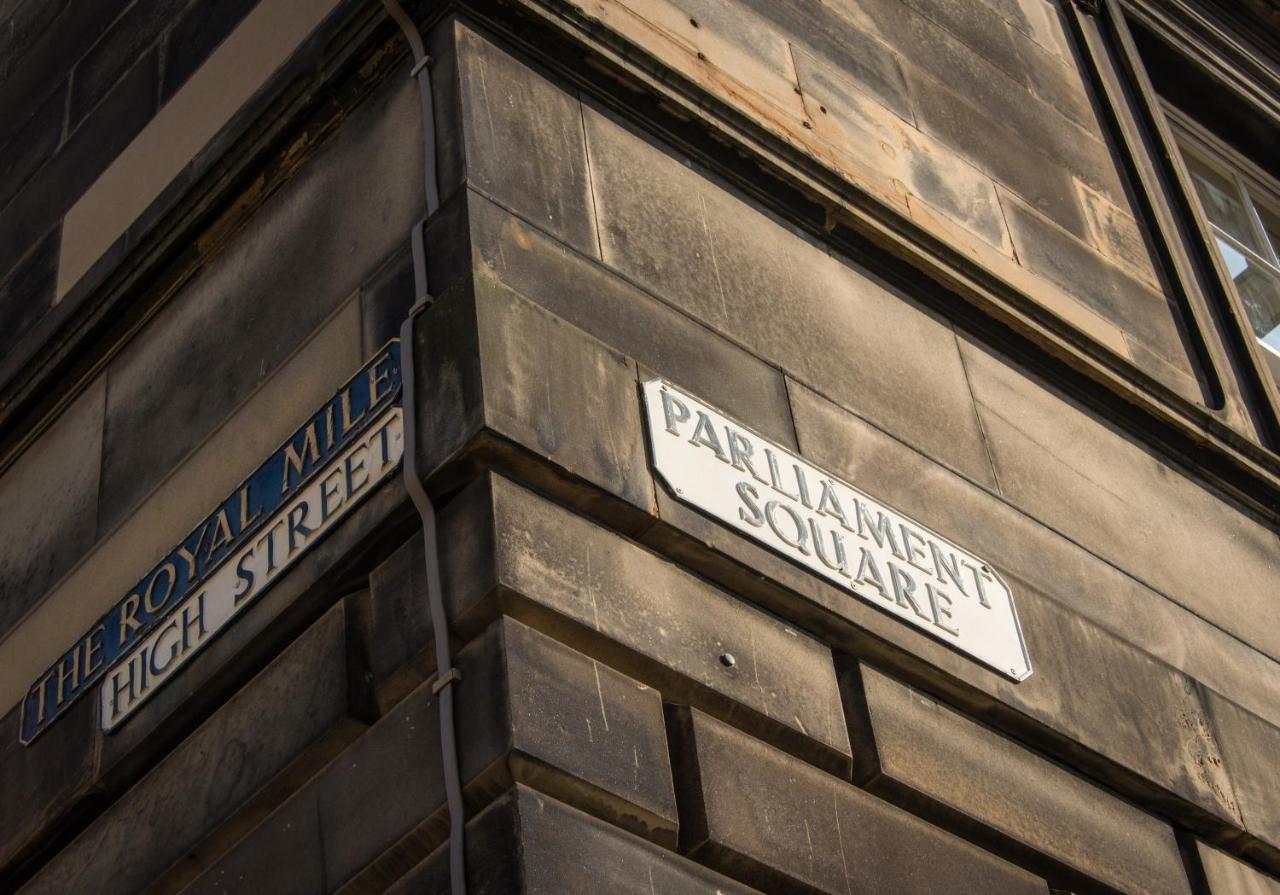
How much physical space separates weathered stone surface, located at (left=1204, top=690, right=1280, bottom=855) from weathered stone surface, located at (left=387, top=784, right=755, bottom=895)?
2.38m

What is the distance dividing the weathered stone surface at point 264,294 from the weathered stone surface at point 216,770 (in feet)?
3.37

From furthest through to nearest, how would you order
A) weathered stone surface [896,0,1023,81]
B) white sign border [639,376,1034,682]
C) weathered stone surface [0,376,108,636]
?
1. weathered stone surface [896,0,1023,81]
2. weathered stone surface [0,376,108,636]
3. white sign border [639,376,1034,682]

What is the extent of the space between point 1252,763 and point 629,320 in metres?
2.43

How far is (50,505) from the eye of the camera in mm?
7223

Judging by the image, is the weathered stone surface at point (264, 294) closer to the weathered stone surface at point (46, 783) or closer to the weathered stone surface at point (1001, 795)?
the weathered stone surface at point (46, 783)

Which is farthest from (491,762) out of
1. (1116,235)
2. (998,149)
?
(1116,235)

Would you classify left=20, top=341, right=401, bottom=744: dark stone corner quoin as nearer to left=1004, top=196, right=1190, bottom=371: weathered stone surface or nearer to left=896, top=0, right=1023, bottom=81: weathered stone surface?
left=1004, top=196, right=1190, bottom=371: weathered stone surface

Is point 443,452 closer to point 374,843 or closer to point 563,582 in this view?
point 563,582

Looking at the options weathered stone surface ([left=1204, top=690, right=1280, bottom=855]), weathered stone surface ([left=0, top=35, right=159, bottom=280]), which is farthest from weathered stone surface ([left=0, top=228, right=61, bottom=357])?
weathered stone surface ([left=1204, top=690, right=1280, bottom=855])

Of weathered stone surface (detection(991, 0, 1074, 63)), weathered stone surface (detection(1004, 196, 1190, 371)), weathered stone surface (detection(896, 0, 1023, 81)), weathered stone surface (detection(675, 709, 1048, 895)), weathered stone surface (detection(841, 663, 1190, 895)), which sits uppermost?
weathered stone surface (detection(991, 0, 1074, 63))

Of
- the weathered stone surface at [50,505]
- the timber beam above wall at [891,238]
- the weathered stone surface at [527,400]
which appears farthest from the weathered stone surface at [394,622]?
the timber beam above wall at [891,238]

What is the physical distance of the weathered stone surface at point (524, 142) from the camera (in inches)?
242

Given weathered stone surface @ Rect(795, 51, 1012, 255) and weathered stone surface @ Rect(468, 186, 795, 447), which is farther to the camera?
weathered stone surface @ Rect(795, 51, 1012, 255)

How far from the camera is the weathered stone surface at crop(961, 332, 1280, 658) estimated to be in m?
7.20
